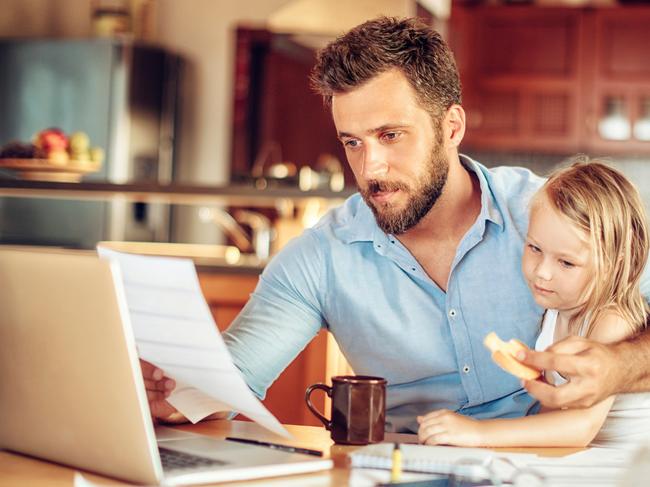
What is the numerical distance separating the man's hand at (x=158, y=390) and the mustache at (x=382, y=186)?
47 cm

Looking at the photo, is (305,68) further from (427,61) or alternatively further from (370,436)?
(370,436)

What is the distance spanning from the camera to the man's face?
1708mm

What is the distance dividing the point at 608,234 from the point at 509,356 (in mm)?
459

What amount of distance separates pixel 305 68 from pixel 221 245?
1164 millimetres

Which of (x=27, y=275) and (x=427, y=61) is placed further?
(x=427, y=61)

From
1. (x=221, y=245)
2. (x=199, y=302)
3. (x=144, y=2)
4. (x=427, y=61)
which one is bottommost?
(x=221, y=245)

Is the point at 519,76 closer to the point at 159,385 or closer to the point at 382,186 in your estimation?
the point at 382,186

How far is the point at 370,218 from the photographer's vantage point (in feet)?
5.99

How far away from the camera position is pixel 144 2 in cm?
620

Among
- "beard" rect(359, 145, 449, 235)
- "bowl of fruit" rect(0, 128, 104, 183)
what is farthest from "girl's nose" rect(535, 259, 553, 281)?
"bowl of fruit" rect(0, 128, 104, 183)

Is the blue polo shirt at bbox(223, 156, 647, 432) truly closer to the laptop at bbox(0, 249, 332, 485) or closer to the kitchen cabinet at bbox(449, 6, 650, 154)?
the laptop at bbox(0, 249, 332, 485)

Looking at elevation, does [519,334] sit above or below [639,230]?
below

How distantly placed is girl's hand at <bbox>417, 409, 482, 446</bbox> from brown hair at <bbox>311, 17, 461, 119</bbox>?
584 millimetres

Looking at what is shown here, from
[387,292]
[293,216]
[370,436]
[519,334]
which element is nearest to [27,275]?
[370,436]
